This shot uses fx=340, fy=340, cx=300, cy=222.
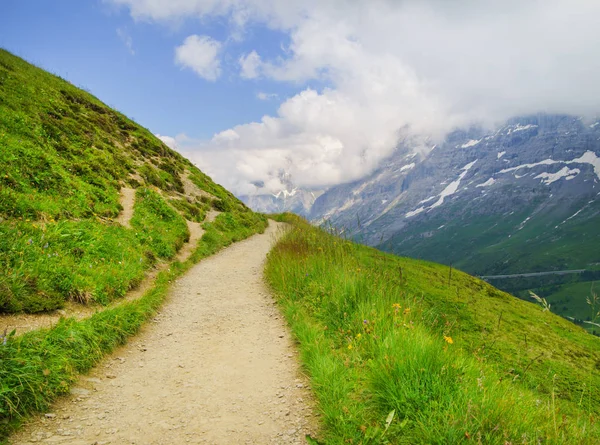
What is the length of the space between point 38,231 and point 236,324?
6.24m

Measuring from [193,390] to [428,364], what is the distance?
398 cm

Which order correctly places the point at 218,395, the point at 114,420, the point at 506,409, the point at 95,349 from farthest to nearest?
the point at 95,349
the point at 218,395
the point at 114,420
the point at 506,409

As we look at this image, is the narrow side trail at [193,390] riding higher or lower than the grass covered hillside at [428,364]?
lower

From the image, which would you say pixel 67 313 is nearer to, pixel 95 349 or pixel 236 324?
pixel 95 349

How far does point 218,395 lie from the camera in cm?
577

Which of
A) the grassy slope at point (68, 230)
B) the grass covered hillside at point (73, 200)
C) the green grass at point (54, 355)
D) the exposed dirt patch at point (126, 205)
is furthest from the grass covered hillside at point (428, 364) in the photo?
the exposed dirt patch at point (126, 205)

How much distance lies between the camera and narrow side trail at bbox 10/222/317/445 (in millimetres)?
4742

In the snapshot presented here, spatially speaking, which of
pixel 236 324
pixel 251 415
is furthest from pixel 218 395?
pixel 236 324

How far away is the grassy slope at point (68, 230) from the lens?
18.9 ft

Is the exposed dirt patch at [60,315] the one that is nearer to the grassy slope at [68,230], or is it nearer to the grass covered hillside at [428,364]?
the grassy slope at [68,230]

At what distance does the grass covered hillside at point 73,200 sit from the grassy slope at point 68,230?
4cm

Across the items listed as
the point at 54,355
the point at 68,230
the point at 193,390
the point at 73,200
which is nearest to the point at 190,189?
the point at 73,200

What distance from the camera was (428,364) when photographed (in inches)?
182

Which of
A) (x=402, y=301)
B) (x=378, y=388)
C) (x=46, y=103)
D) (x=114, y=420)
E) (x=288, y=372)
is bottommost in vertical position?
(x=114, y=420)
